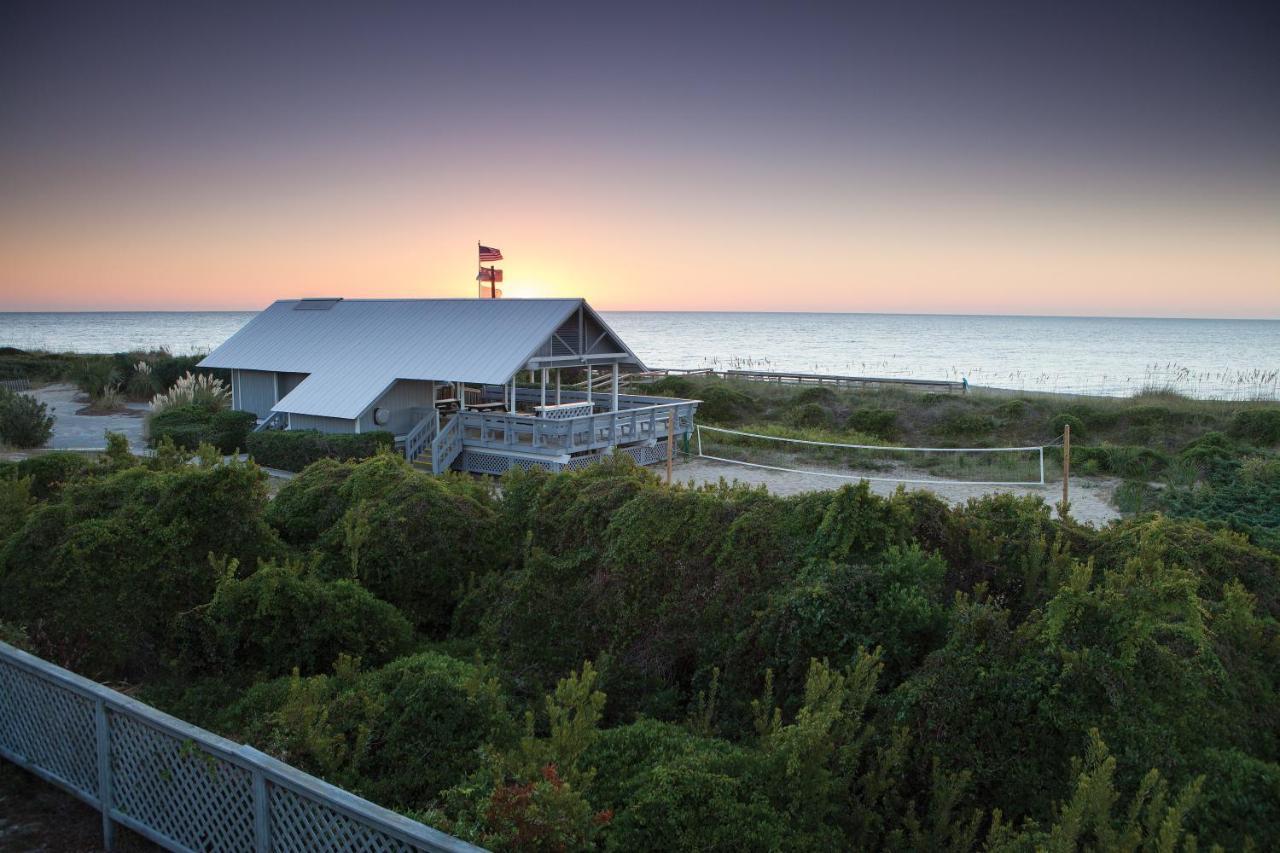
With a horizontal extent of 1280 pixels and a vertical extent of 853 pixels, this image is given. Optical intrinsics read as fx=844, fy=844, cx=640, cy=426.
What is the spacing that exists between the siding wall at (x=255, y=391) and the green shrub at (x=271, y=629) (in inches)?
722

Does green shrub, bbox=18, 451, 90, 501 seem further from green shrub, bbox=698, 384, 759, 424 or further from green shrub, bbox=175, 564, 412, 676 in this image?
green shrub, bbox=698, 384, 759, 424

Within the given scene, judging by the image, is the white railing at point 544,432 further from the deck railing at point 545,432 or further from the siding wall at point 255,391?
the siding wall at point 255,391

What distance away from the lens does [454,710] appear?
213 inches

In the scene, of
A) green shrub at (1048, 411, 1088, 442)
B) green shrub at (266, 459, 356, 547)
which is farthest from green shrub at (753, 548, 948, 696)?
green shrub at (1048, 411, 1088, 442)

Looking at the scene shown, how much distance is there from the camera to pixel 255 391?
2483 cm

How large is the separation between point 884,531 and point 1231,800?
2.96m

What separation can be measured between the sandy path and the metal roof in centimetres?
458

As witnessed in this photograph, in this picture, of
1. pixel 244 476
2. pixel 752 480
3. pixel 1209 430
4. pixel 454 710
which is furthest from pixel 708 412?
pixel 454 710

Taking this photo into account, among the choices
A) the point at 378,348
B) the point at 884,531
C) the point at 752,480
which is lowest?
the point at 752,480

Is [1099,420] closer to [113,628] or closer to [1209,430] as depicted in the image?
[1209,430]

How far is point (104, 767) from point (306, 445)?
1543 cm

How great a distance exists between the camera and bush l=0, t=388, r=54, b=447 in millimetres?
22312

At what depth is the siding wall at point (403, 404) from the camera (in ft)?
68.2

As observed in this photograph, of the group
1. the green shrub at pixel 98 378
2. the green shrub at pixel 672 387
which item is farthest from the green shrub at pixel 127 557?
the green shrub at pixel 98 378
